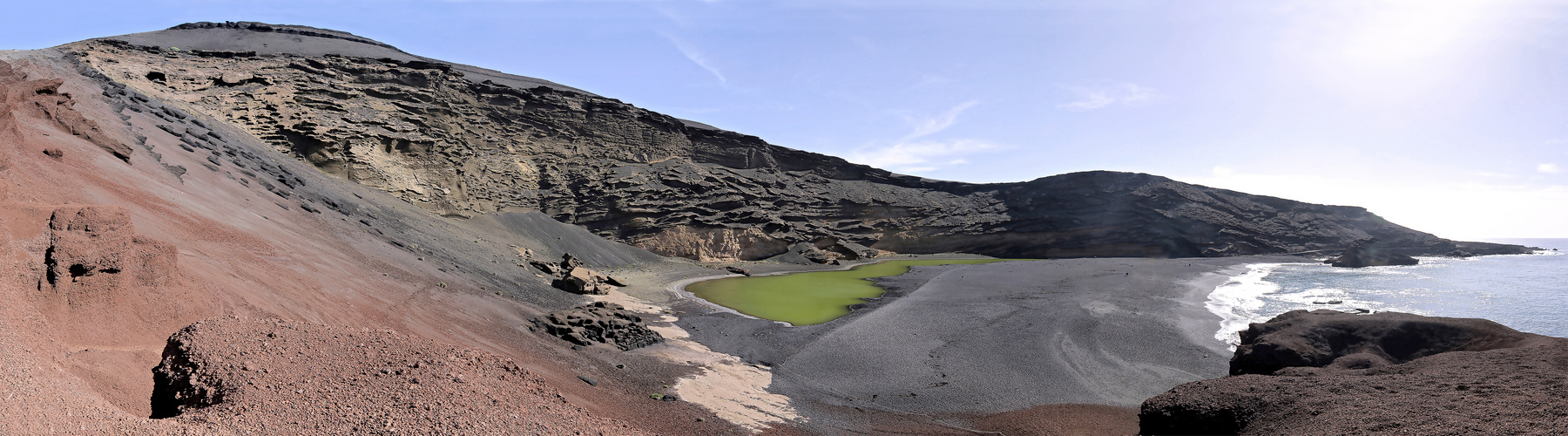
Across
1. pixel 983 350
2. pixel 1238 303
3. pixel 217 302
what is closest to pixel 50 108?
pixel 217 302

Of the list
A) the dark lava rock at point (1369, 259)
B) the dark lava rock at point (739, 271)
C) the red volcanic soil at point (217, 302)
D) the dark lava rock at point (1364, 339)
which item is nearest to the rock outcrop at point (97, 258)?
the red volcanic soil at point (217, 302)

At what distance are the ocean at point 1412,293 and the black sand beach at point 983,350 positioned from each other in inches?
98.3

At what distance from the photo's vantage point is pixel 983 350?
14992 mm

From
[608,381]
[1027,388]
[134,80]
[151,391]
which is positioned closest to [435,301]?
[608,381]

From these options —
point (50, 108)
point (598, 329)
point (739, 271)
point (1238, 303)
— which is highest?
point (50, 108)

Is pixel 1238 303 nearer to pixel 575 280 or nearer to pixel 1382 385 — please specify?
pixel 1382 385

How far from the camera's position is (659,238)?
3772 cm

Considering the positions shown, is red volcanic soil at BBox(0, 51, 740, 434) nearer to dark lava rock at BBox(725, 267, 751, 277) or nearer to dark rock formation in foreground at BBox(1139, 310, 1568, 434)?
dark rock formation in foreground at BBox(1139, 310, 1568, 434)

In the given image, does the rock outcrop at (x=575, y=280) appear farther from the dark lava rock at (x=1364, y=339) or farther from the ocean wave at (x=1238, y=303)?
the ocean wave at (x=1238, y=303)

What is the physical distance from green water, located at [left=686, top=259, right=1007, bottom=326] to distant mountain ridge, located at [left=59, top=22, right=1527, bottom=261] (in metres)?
9.31

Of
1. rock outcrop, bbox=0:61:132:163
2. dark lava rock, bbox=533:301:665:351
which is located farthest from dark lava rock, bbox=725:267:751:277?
rock outcrop, bbox=0:61:132:163

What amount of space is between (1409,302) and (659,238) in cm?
3630

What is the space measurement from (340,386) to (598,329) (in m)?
9.46

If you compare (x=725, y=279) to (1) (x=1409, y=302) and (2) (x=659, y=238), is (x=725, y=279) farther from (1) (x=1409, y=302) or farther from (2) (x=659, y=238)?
(1) (x=1409, y=302)
